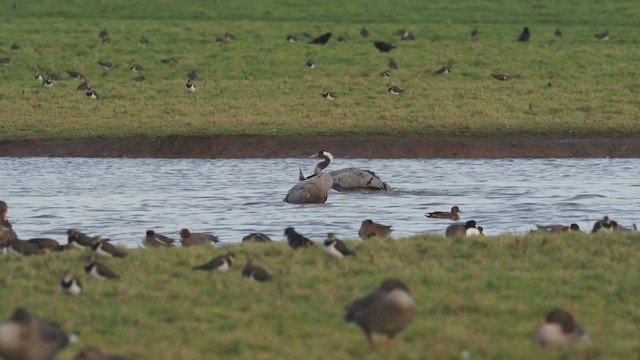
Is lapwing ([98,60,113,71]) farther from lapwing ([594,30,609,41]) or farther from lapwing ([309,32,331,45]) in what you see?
lapwing ([594,30,609,41])

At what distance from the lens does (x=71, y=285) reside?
11.5 m

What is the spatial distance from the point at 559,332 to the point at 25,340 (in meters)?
3.71

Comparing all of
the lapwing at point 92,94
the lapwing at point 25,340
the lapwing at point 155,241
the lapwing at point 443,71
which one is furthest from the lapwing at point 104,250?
the lapwing at point 443,71

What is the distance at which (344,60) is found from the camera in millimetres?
41312

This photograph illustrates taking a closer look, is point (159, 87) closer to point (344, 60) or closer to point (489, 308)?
point (344, 60)

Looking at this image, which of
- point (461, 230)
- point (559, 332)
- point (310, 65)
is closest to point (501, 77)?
point (310, 65)

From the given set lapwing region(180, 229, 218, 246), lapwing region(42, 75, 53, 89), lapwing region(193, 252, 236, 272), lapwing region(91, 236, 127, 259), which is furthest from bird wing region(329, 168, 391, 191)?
lapwing region(42, 75, 53, 89)

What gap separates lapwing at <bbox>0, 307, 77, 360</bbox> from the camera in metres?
8.70

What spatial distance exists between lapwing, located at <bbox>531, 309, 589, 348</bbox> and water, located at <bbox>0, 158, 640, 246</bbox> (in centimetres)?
843

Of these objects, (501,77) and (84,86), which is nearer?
(84,86)

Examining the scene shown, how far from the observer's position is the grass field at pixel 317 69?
103ft

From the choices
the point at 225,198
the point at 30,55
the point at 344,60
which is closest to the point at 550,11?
the point at 344,60

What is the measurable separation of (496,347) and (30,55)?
33.8 meters

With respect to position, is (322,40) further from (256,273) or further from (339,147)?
(256,273)
